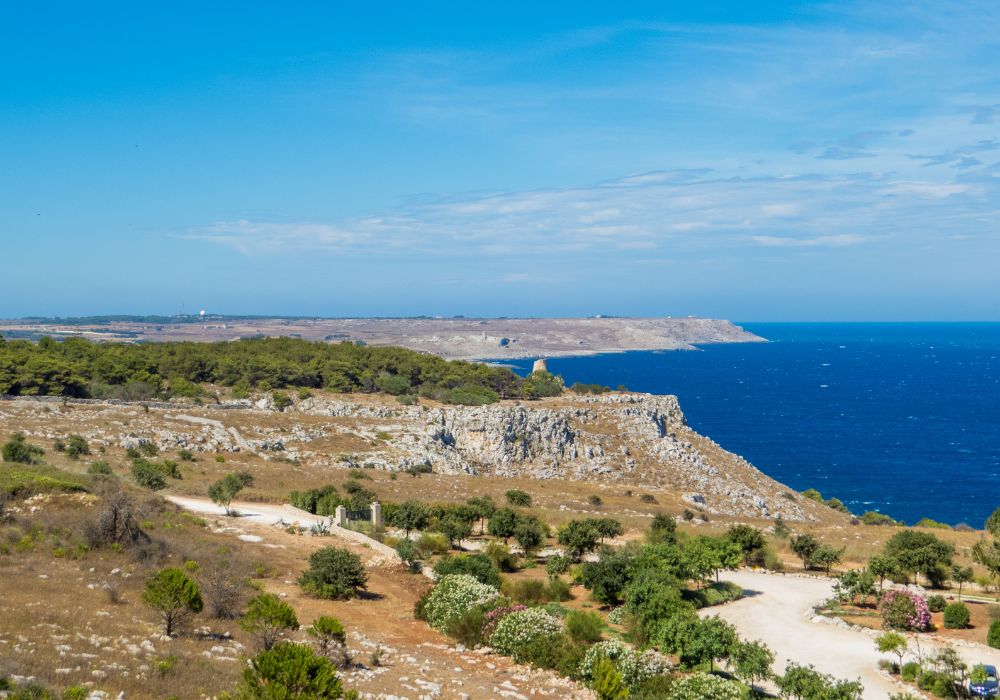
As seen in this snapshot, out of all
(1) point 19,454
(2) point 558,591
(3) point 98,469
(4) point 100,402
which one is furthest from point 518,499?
(4) point 100,402

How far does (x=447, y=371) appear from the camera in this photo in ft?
285

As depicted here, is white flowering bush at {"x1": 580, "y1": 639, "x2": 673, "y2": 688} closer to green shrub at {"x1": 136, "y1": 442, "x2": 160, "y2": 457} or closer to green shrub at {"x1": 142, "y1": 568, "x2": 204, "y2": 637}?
green shrub at {"x1": 142, "y1": 568, "x2": 204, "y2": 637}

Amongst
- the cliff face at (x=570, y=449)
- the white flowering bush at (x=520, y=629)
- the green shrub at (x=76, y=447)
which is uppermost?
the green shrub at (x=76, y=447)

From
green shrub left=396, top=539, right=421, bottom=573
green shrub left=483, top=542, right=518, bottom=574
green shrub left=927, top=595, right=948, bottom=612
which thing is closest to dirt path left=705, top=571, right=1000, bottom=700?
green shrub left=927, top=595, right=948, bottom=612

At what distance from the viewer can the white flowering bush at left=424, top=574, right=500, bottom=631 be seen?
73.5 ft

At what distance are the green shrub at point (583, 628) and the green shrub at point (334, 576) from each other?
7.22m

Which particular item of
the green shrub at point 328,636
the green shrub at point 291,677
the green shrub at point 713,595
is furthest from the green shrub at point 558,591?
the green shrub at point 291,677

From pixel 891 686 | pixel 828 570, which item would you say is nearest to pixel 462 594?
pixel 891 686

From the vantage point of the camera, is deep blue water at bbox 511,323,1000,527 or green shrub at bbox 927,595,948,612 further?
deep blue water at bbox 511,323,1000,527

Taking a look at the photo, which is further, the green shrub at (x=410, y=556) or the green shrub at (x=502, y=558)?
the green shrub at (x=502, y=558)

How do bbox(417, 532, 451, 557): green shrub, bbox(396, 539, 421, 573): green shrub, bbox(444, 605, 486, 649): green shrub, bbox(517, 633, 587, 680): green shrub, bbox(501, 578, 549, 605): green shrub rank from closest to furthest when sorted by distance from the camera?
bbox(517, 633, 587, 680): green shrub, bbox(444, 605, 486, 649): green shrub, bbox(501, 578, 549, 605): green shrub, bbox(396, 539, 421, 573): green shrub, bbox(417, 532, 451, 557): green shrub

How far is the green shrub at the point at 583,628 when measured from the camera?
69.1 feet

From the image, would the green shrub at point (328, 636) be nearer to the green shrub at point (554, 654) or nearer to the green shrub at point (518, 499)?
the green shrub at point (554, 654)

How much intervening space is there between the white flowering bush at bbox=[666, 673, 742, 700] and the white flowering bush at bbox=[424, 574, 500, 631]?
7.66m
